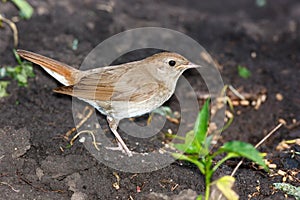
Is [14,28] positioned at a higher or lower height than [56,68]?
lower

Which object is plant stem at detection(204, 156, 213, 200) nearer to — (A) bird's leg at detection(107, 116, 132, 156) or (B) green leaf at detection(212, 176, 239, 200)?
Result: (B) green leaf at detection(212, 176, 239, 200)

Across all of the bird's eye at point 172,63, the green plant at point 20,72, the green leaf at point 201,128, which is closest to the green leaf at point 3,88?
the green plant at point 20,72

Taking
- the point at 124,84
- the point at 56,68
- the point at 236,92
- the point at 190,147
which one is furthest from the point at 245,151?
the point at 236,92

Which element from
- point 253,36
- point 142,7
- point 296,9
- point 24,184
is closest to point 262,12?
point 296,9

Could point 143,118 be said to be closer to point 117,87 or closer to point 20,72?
point 117,87

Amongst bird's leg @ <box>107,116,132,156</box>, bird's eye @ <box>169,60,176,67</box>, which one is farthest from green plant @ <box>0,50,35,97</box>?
bird's eye @ <box>169,60,176,67</box>

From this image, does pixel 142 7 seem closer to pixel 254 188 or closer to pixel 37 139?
pixel 37 139

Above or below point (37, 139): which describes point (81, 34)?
above
